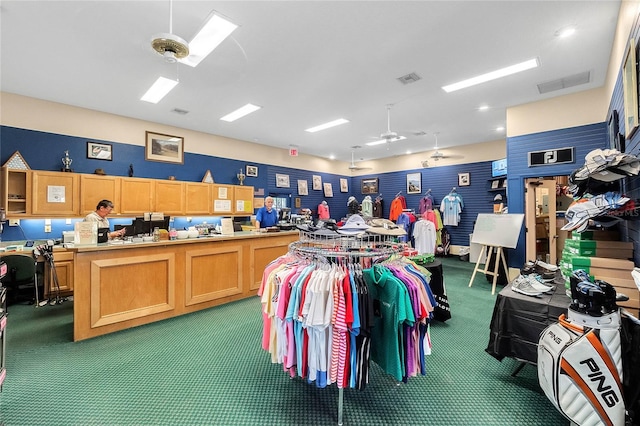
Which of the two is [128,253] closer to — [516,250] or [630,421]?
[630,421]

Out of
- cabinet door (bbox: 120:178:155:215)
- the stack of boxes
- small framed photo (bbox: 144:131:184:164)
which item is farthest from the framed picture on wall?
small framed photo (bbox: 144:131:184:164)

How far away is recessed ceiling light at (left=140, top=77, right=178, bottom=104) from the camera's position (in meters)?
4.25

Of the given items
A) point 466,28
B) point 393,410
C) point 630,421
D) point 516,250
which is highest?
point 466,28

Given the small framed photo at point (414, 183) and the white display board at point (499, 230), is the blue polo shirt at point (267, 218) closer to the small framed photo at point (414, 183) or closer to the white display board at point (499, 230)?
the white display board at point (499, 230)

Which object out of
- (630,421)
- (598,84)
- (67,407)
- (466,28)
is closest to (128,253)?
(67,407)

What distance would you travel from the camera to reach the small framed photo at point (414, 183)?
30.5ft

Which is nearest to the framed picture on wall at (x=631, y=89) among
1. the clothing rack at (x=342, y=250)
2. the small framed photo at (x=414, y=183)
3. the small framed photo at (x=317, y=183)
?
the clothing rack at (x=342, y=250)

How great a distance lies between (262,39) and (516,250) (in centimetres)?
584

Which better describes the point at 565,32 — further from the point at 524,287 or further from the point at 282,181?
the point at 282,181

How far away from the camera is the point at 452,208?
8289 mm

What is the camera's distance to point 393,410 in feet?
6.47

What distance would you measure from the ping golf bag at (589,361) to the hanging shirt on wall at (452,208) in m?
7.14

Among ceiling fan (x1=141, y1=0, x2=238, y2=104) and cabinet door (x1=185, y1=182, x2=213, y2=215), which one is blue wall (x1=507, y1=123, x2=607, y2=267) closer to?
ceiling fan (x1=141, y1=0, x2=238, y2=104)

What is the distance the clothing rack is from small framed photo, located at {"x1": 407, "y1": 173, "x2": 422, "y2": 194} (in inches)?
286
